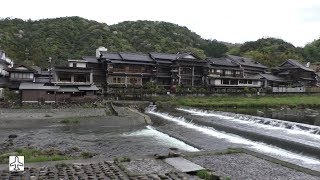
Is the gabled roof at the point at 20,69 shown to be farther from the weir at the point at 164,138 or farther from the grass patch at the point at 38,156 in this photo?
the grass patch at the point at 38,156

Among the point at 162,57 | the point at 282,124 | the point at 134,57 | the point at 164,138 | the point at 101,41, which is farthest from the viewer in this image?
the point at 101,41

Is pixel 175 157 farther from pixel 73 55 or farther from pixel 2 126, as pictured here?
pixel 73 55

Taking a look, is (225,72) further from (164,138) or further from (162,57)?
(164,138)

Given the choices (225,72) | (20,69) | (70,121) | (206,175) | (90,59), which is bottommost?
(70,121)

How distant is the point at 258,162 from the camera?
17.0 metres

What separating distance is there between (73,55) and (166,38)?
40.1 meters

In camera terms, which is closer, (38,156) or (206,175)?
(206,175)

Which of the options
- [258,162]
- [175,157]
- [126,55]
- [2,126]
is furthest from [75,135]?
[126,55]

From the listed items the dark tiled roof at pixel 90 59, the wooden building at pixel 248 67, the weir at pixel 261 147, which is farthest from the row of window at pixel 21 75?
the wooden building at pixel 248 67

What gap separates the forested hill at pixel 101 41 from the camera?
86500 mm

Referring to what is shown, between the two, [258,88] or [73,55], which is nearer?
[258,88]

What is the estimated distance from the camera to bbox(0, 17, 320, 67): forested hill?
86.5 m

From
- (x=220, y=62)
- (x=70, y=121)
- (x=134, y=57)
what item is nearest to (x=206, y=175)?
(x=70, y=121)

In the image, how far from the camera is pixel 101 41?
101 m
